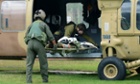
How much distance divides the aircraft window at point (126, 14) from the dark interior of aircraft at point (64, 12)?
3.02 meters

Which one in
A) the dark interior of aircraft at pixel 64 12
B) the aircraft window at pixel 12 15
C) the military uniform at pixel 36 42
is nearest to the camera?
the military uniform at pixel 36 42

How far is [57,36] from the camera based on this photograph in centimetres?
1716

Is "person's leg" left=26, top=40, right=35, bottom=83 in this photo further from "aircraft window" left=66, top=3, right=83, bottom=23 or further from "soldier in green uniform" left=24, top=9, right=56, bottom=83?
"aircraft window" left=66, top=3, right=83, bottom=23

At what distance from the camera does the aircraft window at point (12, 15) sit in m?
16.6

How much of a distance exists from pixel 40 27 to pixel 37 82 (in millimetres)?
1481

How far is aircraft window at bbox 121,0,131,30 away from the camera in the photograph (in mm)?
14648

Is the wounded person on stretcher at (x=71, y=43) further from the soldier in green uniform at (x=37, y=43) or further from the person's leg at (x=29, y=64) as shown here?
the person's leg at (x=29, y=64)

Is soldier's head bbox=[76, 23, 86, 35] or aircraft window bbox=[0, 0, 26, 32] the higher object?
aircraft window bbox=[0, 0, 26, 32]

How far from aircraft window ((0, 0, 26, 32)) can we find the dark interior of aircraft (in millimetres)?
1030

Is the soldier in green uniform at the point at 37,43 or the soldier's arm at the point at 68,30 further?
the soldier's arm at the point at 68,30

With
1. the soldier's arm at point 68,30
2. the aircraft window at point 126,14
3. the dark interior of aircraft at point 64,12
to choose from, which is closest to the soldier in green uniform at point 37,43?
the aircraft window at point 126,14

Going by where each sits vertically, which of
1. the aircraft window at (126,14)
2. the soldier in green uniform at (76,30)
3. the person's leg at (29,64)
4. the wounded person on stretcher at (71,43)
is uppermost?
the aircraft window at (126,14)

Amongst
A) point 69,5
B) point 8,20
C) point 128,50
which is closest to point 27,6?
point 8,20

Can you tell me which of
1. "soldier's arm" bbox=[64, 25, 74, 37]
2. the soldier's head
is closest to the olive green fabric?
"soldier's arm" bbox=[64, 25, 74, 37]
